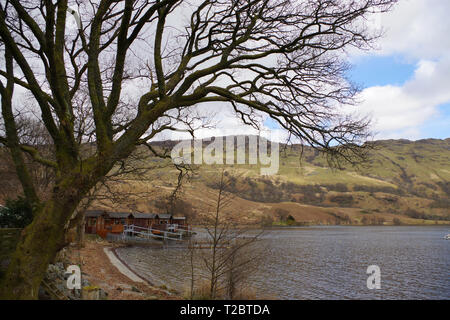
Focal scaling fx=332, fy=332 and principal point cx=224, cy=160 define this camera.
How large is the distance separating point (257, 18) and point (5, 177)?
23345 millimetres

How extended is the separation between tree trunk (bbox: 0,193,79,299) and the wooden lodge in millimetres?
35870

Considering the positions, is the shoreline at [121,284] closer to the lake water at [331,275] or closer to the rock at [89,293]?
→ the lake water at [331,275]

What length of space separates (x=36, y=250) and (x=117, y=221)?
4732 centimetres

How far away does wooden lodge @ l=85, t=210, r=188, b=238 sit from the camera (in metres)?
44.5

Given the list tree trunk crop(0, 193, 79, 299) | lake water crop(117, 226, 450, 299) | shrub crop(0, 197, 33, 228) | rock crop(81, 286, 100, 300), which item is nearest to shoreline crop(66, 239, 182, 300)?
lake water crop(117, 226, 450, 299)

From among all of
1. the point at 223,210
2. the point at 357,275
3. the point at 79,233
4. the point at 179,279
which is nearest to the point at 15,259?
the point at 223,210

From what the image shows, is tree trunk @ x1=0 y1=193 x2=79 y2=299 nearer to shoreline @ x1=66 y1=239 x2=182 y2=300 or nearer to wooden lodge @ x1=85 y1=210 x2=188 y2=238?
shoreline @ x1=66 y1=239 x2=182 y2=300

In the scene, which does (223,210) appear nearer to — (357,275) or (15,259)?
(15,259)

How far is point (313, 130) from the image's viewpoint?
7277 millimetres

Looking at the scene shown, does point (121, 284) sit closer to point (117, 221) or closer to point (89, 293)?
point (89, 293)

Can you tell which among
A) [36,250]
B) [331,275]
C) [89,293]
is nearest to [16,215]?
[89,293]

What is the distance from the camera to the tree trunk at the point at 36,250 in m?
4.79

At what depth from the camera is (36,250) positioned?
16.1 feet

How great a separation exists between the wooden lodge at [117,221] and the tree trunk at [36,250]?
35.9 m
